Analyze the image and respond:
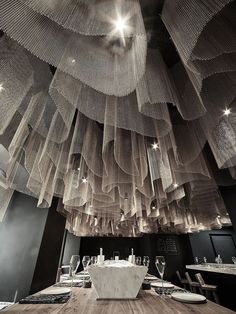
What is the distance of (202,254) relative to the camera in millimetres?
7723

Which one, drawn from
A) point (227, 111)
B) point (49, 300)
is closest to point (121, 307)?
point (49, 300)

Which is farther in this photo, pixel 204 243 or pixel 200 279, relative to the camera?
pixel 204 243

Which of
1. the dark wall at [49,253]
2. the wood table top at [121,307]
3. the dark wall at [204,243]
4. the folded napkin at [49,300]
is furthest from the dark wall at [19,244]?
the dark wall at [204,243]

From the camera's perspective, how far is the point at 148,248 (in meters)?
8.25

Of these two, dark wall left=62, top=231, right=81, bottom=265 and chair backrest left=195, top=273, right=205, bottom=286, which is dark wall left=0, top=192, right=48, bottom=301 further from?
dark wall left=62, top=231, right=81, bottom=265

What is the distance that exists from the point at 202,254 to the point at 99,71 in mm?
9461

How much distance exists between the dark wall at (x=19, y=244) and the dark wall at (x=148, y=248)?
6.83m

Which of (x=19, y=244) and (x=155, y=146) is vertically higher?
(x=155, y=146)

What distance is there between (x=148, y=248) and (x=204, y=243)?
2659mm

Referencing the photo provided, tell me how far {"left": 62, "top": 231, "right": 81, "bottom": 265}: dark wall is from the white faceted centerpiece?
690cm

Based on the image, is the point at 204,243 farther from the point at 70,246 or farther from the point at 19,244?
the point at 19,244

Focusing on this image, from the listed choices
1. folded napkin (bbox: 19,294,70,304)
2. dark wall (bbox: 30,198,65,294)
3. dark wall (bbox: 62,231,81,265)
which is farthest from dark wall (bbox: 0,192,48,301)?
dark wall (bbox: 62,231,81,265)

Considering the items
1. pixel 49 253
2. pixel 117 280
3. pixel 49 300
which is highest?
pixel 49 253

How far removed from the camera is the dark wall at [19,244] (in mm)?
2424
